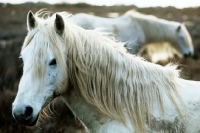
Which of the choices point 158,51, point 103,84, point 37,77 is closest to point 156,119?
point 103,84

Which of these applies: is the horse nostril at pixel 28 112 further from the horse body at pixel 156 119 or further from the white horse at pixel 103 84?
the horse body at pixel 156 119

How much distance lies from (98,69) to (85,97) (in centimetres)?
26

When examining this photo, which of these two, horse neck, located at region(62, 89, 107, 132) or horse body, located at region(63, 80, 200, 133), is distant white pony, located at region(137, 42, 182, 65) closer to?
horse body, located at region(63, 80, 200, 133)

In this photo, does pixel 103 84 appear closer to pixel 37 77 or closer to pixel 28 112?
pixel 37 77

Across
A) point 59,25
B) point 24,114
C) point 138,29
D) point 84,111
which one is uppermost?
point 59,25

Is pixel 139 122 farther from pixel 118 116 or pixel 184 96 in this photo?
pixel 184 96

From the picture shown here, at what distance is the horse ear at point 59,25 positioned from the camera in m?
2.77

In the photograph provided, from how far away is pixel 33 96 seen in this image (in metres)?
2.59

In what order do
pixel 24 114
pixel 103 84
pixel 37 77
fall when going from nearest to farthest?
pixel 24 114 < pixel 37 77 < pixel 103 84

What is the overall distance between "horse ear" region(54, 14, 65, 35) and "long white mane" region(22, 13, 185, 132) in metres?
0.03

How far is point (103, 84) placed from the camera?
9.56ft

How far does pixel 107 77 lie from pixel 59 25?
602mm

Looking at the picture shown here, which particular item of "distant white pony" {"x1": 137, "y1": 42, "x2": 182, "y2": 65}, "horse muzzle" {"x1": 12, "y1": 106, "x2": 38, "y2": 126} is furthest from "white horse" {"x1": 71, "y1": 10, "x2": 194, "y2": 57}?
"horse muzzle" {"x1": 12, "y1": 106, "x2": 38, "y2": 126}

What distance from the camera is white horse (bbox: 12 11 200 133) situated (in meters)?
2.75
